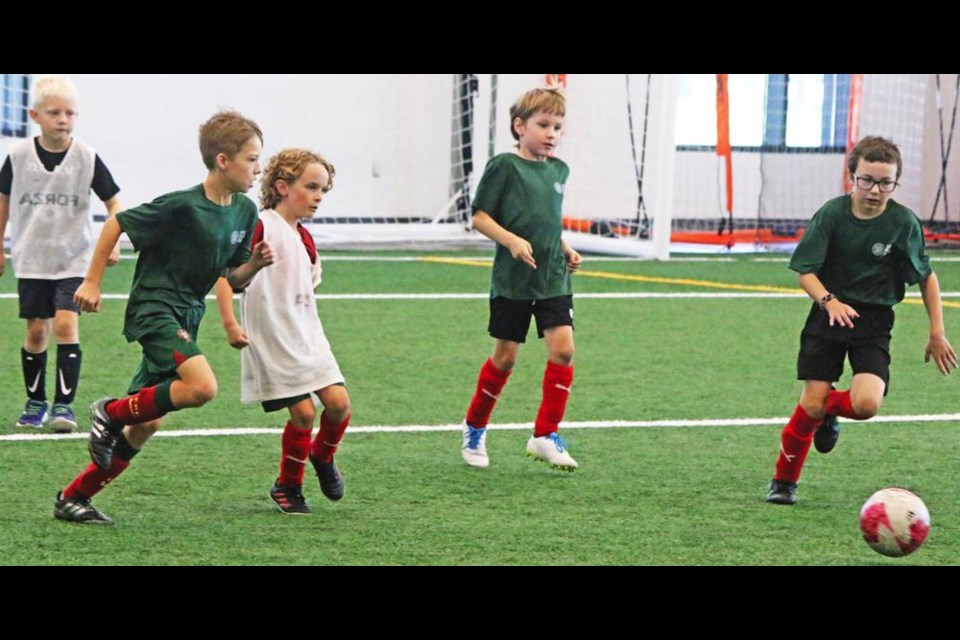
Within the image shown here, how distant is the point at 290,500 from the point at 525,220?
162 centimetres

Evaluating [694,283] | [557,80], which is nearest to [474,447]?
[694,283]

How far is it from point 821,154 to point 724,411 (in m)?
12.4

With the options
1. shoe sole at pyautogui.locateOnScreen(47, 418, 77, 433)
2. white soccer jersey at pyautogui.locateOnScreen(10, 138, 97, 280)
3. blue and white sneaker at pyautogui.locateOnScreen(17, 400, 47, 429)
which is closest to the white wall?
white soccer jersey at pyautogui.locateOnScreen(10, 138, 97, 280)

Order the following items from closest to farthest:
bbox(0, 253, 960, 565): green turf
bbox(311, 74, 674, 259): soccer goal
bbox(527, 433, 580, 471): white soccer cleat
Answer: bbox(0, 253, 960, 565): green turf
bbox(527, 433, 580, 471): white soccer cleat
bbox(311, 74, 674, 259): soccer goal

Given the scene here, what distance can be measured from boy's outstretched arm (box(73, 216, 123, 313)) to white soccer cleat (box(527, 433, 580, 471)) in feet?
5.98

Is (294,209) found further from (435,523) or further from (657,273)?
(657,273)

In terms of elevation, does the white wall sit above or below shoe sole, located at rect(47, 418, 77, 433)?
above

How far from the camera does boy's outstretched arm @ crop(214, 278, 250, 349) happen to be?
472 centimetres

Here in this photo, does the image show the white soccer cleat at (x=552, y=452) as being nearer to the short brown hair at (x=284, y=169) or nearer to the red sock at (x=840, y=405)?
the red sock at (x=840, y=405)

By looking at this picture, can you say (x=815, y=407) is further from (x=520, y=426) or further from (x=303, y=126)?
(x=303, y=126)

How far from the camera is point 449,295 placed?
10.9m

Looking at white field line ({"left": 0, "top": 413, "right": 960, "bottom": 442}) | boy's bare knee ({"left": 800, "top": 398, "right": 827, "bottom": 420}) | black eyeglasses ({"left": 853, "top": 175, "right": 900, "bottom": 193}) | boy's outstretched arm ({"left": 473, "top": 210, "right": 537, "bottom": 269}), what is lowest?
white field line ({"left": 0, "top": 413, "right": 960, "bottom": 442})

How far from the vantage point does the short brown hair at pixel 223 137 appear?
4.75 m

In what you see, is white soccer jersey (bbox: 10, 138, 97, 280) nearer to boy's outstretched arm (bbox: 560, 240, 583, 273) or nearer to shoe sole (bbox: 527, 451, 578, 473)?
boy's outstretched arm (bbox: 560, 240, 583, 273)
